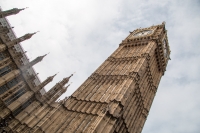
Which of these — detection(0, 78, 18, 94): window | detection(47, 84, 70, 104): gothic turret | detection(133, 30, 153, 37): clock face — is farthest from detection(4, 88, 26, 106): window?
detection(133, 30, 153, 37): clock face

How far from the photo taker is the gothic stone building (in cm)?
2695

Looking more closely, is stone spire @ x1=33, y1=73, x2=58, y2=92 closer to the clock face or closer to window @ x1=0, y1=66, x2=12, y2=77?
window @ x1=0, y1=66, x2=12, y2=77

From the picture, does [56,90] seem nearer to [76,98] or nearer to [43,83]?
[43,83]

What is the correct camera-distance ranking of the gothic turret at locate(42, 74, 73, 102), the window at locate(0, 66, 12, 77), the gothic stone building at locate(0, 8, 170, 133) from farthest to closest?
1. the gothic turret at locate(42, 74, 73, 102)
2. the window at locate(0, 66, 12, 77)
3. the gothic stone building at locate(0, 8, 170, 133)

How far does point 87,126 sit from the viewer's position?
2673 centimetres

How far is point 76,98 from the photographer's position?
32562 millimetres

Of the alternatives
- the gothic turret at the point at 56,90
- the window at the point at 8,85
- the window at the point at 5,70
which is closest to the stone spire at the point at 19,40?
the window at the point at 5,70

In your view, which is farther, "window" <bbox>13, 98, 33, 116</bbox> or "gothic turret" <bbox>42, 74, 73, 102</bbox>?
"gothic turret" <bbox>42, 74, 73, 102</bbox>

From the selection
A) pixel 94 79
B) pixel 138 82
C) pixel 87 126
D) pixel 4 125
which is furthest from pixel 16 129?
pixel 138 82

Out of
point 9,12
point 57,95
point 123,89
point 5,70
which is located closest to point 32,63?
point 5,70

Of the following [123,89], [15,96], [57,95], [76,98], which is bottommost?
[15,96]

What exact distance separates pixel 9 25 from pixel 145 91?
25303mm

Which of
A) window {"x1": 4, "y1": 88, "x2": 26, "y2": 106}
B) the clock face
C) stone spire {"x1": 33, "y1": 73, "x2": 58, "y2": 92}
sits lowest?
window {"x1": 4, "y1": 88, "x2": 26, "y2": 106}

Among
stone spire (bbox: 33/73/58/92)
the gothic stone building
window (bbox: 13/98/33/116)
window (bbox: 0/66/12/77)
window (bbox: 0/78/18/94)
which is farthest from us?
stone spire (bbox: 33/73/58/92)
